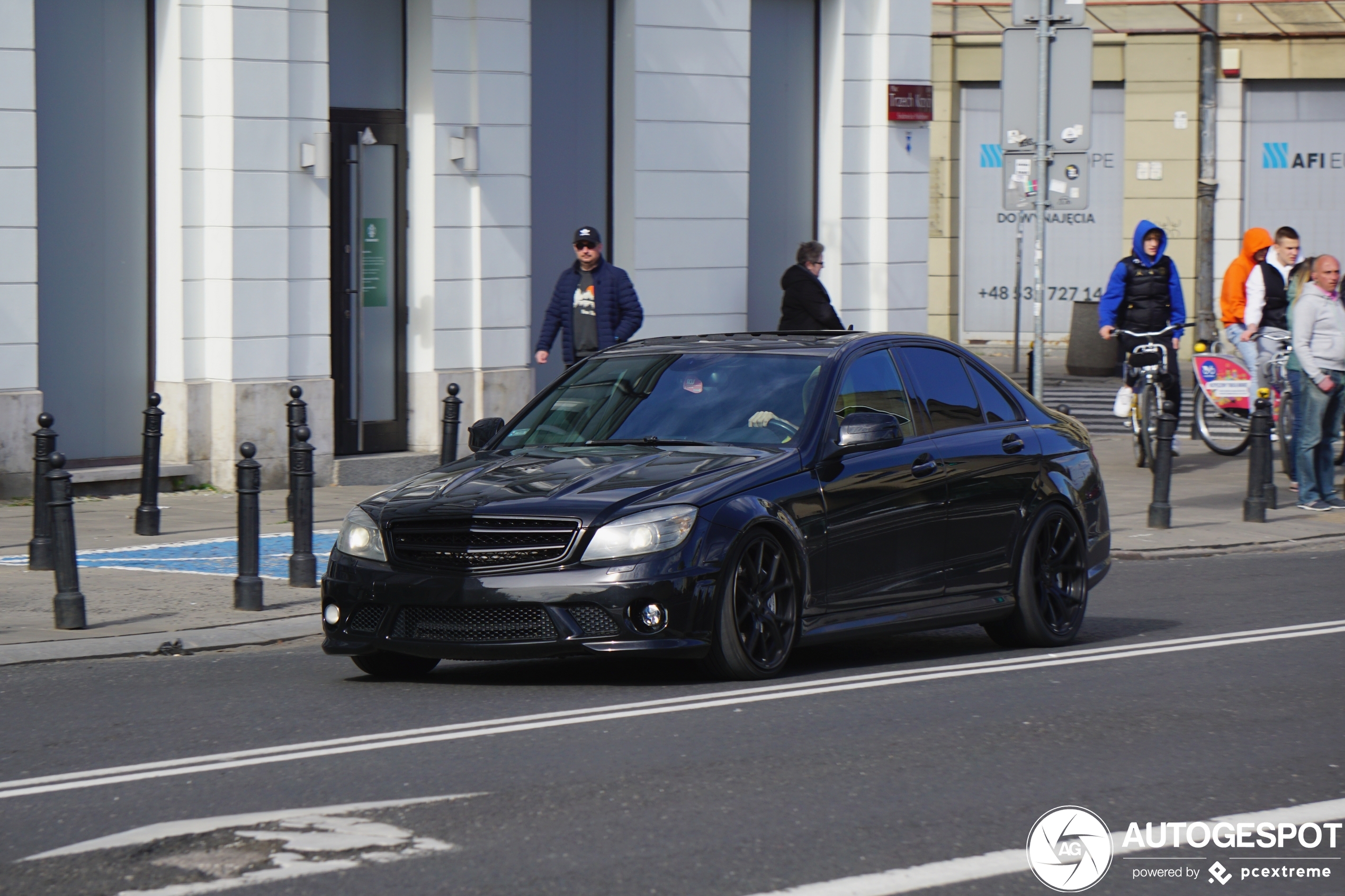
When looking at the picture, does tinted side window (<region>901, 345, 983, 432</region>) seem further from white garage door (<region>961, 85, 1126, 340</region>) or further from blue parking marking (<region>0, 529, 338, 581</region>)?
white garage door (<region>961, 85, 1126, 340</region>)

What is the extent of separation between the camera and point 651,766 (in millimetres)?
6387

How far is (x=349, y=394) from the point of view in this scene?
17125mm

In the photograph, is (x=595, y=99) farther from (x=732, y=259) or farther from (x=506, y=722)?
(x=506, y=722)

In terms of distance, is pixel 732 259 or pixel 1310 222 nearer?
pixel 732 259

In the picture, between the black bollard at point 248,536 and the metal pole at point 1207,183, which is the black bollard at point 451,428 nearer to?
the black bollard at point 248,536

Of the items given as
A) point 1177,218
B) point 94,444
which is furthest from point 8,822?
point 1177,218

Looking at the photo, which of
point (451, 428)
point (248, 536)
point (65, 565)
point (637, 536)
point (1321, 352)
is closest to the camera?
point (637, 536)

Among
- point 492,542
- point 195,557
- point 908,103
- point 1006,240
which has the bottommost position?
point 195,557

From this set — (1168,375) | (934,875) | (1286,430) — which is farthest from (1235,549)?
(934,875)

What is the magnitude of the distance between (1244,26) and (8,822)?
2705cm

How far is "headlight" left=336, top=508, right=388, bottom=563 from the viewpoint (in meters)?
7.97

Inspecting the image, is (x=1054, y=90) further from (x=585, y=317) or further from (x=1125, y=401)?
(x=1125, y=401)

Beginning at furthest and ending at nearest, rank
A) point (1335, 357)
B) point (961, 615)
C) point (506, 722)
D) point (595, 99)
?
point (595, 99), point (1335, 357), point (961, 615), point (506, 722)

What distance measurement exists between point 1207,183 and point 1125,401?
1236 centimetres
